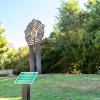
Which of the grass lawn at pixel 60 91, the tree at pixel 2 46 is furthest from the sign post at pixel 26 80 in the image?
the tree at pixel 2 46

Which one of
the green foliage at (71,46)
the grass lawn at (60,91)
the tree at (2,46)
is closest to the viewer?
the grass lawn at (60,91)

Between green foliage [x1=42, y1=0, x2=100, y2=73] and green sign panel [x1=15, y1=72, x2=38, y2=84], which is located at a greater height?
green foliage [x1=42, y1=0, x2=100, y2=73]

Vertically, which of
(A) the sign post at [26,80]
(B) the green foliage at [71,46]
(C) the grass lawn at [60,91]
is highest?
(B) the green foliage at [71,46]

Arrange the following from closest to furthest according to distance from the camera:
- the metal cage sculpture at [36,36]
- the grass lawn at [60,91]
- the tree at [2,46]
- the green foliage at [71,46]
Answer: the grass lawn at [60,91] → the metal cage sculpture at [36,36] → the green foliage at [71,46] → the tree at [2,46]

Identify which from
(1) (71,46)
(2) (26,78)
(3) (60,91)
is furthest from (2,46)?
(2) (26,78)

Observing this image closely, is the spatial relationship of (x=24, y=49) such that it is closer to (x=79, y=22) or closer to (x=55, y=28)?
(x=55, y=28)

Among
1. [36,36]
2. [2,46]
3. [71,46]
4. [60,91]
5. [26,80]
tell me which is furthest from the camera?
[2,46]

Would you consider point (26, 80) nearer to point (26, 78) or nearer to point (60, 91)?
point (26, 78)

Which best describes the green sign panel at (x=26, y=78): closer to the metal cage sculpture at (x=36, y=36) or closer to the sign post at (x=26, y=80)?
the sign post at (x=26, y=80)

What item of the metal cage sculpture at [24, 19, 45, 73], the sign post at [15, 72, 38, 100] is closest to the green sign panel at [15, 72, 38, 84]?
the sign post at [15, 72, 38, 100]

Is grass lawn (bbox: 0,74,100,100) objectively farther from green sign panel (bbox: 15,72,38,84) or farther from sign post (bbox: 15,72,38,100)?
green sign panel (bbox: 15,72,38,84)

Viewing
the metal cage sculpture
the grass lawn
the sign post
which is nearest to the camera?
the sign post

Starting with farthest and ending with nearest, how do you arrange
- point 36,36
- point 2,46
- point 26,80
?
point 2,46 < point 36,36 < point 26,80

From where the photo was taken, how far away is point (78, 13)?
25188mm
